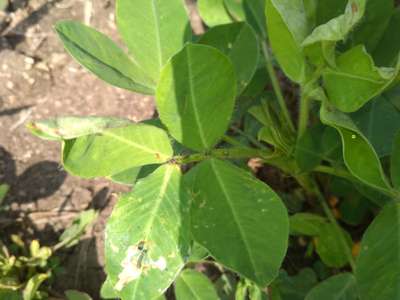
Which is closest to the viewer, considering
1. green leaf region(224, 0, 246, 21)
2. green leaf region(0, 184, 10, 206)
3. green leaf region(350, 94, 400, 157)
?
green leaf region(350, 94, 400, 157)

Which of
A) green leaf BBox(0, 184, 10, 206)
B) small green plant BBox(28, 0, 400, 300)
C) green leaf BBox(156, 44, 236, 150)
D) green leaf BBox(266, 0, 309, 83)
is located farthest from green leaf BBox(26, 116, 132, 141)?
green leaf BBox(0, 184, 10, 206)

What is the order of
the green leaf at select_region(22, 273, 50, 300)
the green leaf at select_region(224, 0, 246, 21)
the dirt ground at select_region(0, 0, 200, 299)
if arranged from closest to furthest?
the green leaf at select_region(224, 0, 246, 21) → the green leaf at select_region(22, 273, 50, 300) → the dirt ground at select_region(0, 0, 200, 299)

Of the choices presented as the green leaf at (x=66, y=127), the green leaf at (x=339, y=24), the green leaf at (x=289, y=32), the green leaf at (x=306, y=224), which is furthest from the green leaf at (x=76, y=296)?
the green leaf at (x=339, y=24)

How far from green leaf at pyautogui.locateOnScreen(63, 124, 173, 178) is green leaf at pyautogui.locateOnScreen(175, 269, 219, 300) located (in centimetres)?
56

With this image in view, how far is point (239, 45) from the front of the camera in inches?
56.6

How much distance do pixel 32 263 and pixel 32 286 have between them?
0.18 metres

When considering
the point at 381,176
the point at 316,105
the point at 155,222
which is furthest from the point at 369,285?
the point at 316,105

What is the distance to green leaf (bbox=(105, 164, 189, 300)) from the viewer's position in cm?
109

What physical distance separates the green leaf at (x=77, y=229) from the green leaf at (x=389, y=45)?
1133mm

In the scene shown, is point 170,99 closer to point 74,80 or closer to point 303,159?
point 303,159

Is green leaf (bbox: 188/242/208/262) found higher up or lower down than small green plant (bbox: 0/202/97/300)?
higher up

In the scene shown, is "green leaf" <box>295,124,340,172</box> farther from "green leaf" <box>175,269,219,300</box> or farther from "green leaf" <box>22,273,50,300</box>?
"green leaf" <box>22,273,50,300</box>

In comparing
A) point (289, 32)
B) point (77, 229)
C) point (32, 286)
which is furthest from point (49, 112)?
point (289, 32)

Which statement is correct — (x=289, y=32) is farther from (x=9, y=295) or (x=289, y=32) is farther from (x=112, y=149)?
(x=9, y=295)
